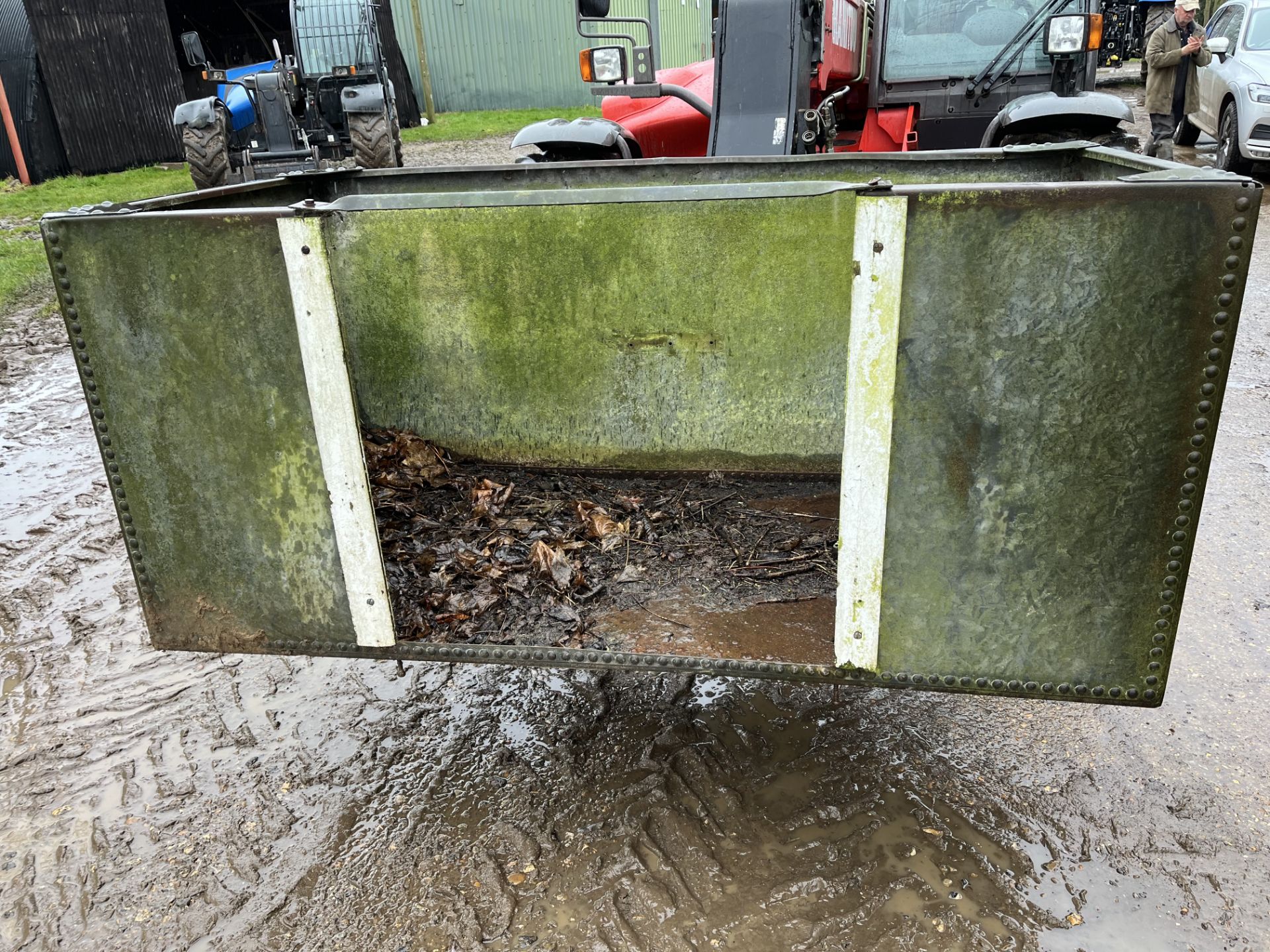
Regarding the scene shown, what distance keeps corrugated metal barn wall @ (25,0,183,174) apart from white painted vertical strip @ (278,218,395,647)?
1349cm

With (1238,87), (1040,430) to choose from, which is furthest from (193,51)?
(1238,87)

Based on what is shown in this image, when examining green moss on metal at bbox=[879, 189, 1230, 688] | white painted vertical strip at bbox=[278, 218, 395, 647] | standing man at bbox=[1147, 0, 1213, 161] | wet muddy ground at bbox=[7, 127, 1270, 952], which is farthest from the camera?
standing man at bbox=[1147, 0, 1213, 161]

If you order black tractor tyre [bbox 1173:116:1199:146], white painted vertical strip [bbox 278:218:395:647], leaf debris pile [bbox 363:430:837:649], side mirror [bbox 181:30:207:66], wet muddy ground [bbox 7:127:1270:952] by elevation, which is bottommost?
wet muddy ground [bbox 7:127:1270:952]

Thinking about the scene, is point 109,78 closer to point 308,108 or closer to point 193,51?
point 308,108

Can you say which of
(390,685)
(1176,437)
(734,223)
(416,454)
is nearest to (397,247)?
(416,454)

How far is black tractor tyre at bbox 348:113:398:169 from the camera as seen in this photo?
30.2 ft

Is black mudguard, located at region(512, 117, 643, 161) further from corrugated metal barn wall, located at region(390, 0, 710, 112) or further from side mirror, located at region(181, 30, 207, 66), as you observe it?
corrugated metal barn wall, located at region(390, 0, 710, 112)

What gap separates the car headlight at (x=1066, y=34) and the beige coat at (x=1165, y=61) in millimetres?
4743

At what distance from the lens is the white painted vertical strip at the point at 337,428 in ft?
5.89

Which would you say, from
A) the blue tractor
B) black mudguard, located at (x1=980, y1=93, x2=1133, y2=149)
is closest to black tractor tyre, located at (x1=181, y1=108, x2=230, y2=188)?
the blue tractor

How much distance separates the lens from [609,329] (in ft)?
10.3

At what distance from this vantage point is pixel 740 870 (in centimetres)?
212

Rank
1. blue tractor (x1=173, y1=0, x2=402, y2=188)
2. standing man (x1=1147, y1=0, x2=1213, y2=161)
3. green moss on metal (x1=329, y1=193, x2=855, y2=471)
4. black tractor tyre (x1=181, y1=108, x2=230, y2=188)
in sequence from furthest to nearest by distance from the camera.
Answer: blue tractor (x1=173, y1=0, x2=402, y2=188)
black tractor tyre (x1=181, y1=108, x2=230, y2=188)
standing man (x1=1147, y1=0, x2=1213, y2=161)
green moss on metal (x1=329, y1=193, x2=855, y2=471)

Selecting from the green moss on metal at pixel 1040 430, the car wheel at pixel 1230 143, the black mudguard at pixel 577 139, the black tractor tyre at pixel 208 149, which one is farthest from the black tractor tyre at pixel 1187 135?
the green moss on metal at pixel 1040 430
